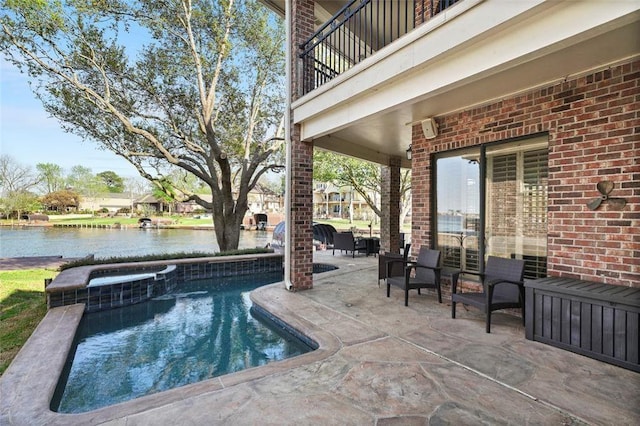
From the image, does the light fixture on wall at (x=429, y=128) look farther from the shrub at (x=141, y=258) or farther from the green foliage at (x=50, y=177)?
the green foliage at (x=50, y=177)

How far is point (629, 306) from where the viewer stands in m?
2.71

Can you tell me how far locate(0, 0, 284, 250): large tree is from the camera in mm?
8734

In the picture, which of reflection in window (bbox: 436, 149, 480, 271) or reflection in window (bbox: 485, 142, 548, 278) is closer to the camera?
reflection in window (bbox: 485, 142, 548, 278)

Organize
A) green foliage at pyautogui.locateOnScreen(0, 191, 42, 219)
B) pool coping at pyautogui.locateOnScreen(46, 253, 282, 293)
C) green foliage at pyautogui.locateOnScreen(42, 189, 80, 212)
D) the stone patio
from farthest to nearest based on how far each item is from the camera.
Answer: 1. green foliage at pyautogui.locateOnScreen(42, 189, 80, 212)
2. green foliage at pyautogui.locateOnScreen(0, 191, 42, 219)
3. pool coping at pyautogui.locateOnScreen(46, 253, 282, 293)
4. the stone patio

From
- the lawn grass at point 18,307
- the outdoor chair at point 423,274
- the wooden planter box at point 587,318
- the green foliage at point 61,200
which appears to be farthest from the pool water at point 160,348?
the green foliage at point 61,200

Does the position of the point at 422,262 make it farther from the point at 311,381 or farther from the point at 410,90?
the point at 311,381

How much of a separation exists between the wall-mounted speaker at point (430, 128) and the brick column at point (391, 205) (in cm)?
416

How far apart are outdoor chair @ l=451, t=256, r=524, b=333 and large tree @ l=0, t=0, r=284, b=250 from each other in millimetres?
8703

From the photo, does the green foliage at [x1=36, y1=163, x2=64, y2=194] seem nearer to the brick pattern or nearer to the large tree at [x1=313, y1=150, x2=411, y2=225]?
the large tree at [x1=313, y1=150, x2=411, y2=225]

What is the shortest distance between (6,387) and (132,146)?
31.1 feet

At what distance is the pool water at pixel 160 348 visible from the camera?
3.00 m

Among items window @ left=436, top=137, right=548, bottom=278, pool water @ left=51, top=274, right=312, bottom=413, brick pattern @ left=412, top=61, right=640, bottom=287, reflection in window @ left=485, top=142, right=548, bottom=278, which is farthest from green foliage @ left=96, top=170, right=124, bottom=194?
brick pattern @ left=412, top=61, right=640, bottom=287

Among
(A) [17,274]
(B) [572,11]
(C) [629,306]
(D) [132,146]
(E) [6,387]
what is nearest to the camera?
(B) [572,11]

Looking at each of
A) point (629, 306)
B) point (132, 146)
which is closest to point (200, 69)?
point (132, 146)
